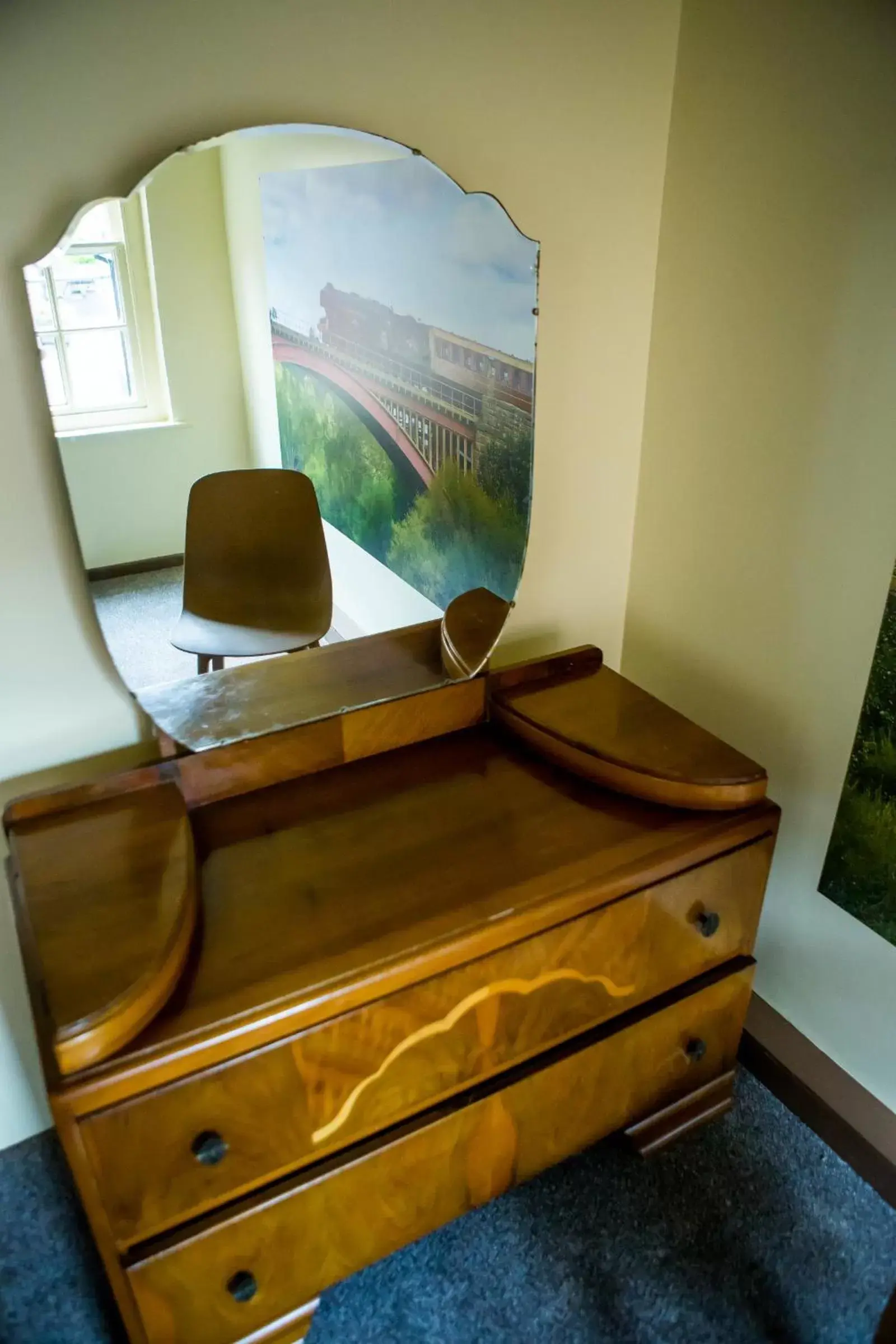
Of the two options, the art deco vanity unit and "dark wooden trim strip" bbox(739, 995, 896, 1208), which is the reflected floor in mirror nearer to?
the art deco vanity unit

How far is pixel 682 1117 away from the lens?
58.4 inches

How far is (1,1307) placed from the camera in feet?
4.31

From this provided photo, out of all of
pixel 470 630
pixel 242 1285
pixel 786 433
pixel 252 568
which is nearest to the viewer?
pixel 242 1285

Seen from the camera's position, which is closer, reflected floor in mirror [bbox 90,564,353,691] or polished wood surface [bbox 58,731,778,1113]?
polished wood surface [bbox 58,731,778,1113]

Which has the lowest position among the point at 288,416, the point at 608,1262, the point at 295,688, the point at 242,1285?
the point at 608,1262

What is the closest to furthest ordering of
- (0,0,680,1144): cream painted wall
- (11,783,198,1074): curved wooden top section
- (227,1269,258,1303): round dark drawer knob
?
(11,783,198,1074): curved wooden top section
(0,0,680,1144): cream painted wall
(227,1269,258,1303): round dark drawer knob

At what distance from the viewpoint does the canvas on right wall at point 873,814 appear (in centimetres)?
129

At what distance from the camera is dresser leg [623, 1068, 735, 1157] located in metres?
1.45

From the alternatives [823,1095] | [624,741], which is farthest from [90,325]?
[823,1095]

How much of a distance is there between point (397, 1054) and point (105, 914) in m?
0.37

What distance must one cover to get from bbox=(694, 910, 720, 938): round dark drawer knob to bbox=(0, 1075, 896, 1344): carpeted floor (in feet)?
1.59

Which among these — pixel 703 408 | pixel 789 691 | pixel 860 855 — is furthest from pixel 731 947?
pixel 703 408

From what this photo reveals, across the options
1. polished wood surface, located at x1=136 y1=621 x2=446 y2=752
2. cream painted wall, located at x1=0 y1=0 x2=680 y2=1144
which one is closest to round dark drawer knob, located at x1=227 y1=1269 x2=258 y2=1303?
cream painted wall, located at x1=0 y1=0 x2=680 y2=1144

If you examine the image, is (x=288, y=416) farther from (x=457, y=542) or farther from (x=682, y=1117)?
(x=682, y=1117)
